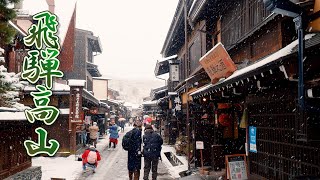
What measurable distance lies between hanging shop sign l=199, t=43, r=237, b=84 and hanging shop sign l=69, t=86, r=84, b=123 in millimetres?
11269

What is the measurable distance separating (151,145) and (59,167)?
737 centimetres

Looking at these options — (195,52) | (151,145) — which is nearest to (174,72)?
(195,52)

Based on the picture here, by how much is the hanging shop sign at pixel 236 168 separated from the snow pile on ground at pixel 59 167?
7.08 meters

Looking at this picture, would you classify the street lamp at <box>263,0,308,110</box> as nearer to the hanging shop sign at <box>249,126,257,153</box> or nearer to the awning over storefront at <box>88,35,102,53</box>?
the hanging shop sign at <box>249,126,257,153</box>

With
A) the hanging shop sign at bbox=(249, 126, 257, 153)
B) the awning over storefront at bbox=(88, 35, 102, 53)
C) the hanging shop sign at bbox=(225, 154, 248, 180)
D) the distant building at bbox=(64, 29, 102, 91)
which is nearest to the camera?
the hanging shop sign at bbox=(249, 126, 257, 153)

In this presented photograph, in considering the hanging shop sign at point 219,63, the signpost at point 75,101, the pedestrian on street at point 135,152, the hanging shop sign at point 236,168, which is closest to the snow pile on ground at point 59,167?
the signpost at point 75,101

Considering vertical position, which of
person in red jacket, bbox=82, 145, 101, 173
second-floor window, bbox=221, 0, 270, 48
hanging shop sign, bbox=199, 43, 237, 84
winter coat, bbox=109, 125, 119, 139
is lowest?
person in red jacket, bbox=82, 145, 101, 173

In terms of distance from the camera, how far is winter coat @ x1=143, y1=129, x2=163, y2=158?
40.1ft

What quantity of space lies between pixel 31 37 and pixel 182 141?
48.1 feet

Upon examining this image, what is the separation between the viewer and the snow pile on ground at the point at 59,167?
15148 millimetres

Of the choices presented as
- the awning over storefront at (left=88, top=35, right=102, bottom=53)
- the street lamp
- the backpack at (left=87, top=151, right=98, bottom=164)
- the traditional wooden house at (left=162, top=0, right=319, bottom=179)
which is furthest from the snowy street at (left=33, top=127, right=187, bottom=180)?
the awning over storefront at (left=88, top=35, right=102, bottom=53)

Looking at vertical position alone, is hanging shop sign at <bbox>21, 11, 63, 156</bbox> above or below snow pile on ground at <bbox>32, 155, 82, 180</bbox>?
above

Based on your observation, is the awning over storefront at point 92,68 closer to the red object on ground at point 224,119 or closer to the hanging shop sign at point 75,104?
the hanging shop sign at point 75,104

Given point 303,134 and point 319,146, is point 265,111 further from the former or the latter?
point 303,134
